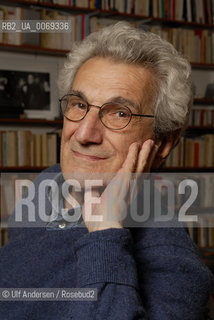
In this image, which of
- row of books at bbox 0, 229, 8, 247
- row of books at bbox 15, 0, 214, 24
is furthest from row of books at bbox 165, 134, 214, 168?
row of books at bbox 0, 229, 8, 247

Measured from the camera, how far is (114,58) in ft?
3.18

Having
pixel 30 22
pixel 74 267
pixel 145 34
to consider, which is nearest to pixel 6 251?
pixel 74 267

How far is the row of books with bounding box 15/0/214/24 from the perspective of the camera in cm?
267

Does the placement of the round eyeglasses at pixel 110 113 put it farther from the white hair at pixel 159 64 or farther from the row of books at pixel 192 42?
the row of books at pixel 192 42

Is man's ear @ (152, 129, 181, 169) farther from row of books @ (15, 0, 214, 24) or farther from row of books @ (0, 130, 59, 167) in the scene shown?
row of books @ (15, 0, 214, 24)

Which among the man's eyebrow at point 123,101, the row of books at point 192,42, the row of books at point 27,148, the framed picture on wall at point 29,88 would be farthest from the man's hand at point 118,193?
the row of books at point 192,42

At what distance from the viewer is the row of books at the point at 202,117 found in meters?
3.08

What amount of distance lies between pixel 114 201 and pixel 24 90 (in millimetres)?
2080

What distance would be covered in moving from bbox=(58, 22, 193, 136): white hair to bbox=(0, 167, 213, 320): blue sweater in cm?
32

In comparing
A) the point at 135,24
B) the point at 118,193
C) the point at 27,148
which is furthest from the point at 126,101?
the point at 135,24

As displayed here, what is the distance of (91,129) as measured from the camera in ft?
3.01

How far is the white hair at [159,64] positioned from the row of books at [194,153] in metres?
1.99

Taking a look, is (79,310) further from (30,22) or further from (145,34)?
(30,22)

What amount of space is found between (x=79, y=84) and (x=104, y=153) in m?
0.22
